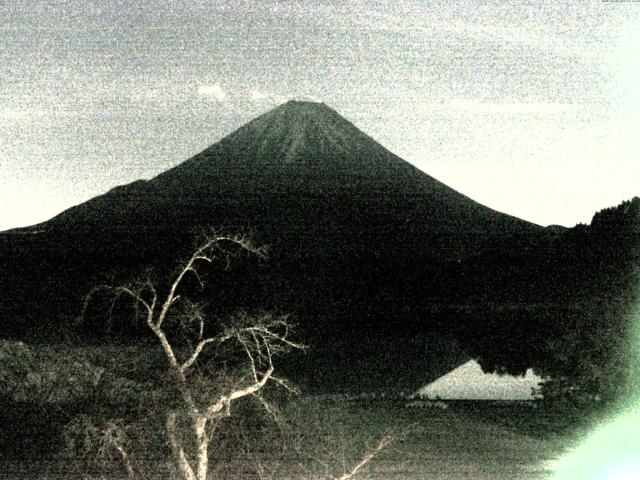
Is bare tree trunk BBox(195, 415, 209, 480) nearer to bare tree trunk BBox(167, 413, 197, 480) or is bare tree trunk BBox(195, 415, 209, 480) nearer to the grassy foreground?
bare tree trunk BBox(167, 413, 197, 480)

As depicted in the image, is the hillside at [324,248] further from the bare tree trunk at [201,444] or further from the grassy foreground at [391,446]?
the grassy foreground at [391,446]

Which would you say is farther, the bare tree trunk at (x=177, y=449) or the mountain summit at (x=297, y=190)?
the mountain summit at (x=297, y=190)

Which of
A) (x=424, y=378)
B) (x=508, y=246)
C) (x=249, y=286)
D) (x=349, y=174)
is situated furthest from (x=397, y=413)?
(x=349, y=174)

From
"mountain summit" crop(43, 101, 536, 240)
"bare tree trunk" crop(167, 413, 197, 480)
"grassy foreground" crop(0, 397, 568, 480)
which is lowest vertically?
"grassy foreground" crop(0, 397, 568, 480)

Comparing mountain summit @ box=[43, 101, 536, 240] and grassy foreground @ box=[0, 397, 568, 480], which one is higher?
mountain summit @ box=[43, 101, 536, 240]

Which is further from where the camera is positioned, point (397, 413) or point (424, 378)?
point (424, 378)

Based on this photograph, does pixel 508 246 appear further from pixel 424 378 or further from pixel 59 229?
pixel 59 229

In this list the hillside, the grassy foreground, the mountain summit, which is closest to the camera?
the grassy foreground

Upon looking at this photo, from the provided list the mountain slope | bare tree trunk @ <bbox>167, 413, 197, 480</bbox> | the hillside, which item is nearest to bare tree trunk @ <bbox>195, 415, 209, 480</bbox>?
bare tree trunk @ <bbox>167, 413, 197, 480</bbox>

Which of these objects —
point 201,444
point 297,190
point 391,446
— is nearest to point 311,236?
point 297,190

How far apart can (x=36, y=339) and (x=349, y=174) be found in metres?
63.4

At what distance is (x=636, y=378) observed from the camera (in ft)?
34.2

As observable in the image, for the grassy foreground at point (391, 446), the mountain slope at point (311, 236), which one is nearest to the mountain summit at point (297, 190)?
the mountain slope at point (311, 236)

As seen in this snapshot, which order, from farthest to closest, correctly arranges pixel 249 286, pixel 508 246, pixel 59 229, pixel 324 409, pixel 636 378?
pixel 59 229 → pixel 249 286 → pixel 508 246 → pixel 324 409 → pixel 636 378
